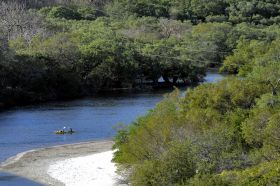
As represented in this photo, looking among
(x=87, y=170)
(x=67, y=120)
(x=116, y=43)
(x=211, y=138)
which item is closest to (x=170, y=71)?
(x=116, y=43)

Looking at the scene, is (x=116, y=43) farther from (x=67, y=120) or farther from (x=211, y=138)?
(x=211, y=138)

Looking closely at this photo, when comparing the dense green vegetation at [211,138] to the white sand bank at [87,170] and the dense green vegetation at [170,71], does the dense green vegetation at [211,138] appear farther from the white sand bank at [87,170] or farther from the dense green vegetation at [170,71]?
the white sand bank at [87,170]

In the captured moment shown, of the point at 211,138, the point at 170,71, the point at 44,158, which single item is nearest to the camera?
the point at 211,138

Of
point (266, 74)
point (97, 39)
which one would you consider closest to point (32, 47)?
point (97, 39)

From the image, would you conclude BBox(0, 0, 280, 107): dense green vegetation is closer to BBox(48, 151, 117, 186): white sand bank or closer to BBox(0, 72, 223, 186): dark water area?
BBox(0, 72, 223, 186): dark water area

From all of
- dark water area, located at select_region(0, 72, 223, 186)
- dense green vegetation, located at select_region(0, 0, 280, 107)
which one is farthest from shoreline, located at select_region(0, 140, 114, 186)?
dense green vegetation, located at select_region(0, 0, 280, 107)

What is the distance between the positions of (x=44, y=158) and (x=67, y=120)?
50.8ft

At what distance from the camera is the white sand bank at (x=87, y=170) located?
41.5 meters

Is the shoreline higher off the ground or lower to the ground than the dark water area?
lower

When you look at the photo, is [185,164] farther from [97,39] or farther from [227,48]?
[227,48]

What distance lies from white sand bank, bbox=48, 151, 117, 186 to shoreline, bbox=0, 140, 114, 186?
2.24ft

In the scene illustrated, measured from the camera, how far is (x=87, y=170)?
4444 cm

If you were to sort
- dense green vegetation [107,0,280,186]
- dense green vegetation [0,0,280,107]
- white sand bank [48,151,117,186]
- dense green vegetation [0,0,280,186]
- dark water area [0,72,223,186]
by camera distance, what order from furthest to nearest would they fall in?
dense green vegetation [0,0,280,107], dark water area [0,72,223,186], white sand bank [48,151,117,186], dense green vegetation [0,0,280,186], dense green vegetation [107,0,280,186]

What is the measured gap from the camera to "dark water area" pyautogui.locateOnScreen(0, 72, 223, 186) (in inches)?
2164
